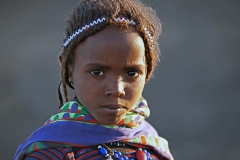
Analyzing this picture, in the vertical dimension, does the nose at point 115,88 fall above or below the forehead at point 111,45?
below

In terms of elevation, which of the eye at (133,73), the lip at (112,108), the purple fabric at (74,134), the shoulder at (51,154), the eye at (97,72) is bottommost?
the shoulder at (51,154)

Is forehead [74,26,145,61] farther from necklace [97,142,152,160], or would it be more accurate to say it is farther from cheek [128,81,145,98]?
necklace [97,142,152,160]

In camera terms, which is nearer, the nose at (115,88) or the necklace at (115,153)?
the nose at (115,88)

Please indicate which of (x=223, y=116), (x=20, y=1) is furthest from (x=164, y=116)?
(x=20, y=1)

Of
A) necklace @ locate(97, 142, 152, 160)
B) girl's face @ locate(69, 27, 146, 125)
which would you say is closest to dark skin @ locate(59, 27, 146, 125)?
girl's face @ locate(69, 27, 146, 125)

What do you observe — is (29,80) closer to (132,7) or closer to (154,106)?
(154,106)

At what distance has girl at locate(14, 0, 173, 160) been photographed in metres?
2.03

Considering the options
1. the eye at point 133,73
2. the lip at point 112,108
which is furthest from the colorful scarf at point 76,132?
the eye at point 133,73

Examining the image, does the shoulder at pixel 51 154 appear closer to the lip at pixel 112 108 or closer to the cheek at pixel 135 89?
the lip at pixel 112 108

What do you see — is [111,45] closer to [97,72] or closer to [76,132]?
[97,72]

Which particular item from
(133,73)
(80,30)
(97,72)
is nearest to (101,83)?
(97,72)

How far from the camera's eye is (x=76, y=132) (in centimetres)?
213

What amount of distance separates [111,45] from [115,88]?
6.7 inches

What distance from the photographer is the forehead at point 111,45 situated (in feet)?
6.61
